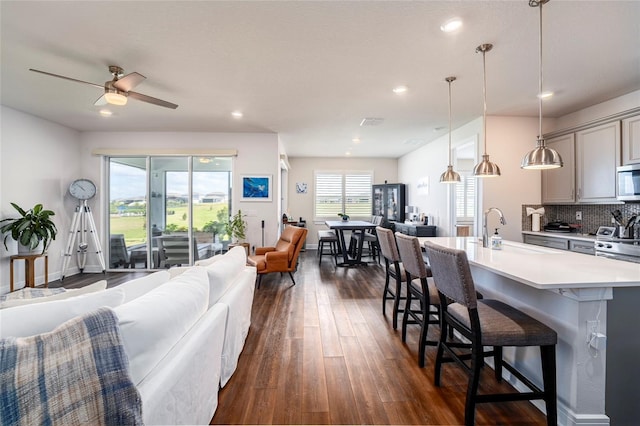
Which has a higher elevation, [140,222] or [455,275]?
[140,222]

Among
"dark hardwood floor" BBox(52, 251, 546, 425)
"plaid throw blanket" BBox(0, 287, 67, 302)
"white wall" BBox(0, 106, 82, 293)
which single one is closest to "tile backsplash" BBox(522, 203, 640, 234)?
"dark hardwood floor" BBox(52, 251, 546, 425)

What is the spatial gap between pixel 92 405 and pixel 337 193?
7364 millimetres

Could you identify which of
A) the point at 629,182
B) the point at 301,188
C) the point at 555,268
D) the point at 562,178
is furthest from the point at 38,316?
the point at 301,188

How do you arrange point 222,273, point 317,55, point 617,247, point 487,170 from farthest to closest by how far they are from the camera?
point 617,247 → point 487,170 → point 317,55 → point 222,273

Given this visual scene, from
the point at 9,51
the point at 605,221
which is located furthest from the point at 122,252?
the point at 605,221

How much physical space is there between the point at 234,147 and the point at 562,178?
5336 millimetres

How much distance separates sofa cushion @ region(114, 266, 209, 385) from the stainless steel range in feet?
13.4

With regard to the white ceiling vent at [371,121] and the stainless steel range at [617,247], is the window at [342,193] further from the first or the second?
the stainless steel range at [617,247]

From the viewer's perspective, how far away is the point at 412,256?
2.25 metres

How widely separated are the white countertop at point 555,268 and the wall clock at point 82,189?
603cm

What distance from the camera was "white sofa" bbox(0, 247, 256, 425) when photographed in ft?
3.22

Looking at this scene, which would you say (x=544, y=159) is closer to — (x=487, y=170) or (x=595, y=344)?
(x=487, y=170)

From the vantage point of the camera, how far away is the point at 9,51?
2.49 meters

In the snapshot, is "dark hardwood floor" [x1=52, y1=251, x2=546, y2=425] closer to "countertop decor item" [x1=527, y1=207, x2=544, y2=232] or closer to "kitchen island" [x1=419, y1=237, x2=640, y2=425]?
"kitchen island" [x1=419, y1=237, x2=640, y2=425]
